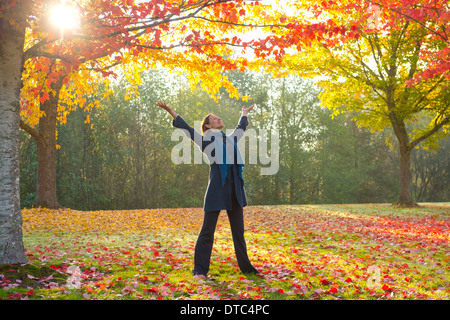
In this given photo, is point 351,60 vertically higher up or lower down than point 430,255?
higher up

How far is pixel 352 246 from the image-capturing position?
7.05m

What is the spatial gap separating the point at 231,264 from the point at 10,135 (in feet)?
11.0

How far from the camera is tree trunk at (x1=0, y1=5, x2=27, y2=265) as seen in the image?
15.0 ft

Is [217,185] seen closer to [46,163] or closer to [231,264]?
[231,264]

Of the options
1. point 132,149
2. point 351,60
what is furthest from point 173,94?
point 351,60

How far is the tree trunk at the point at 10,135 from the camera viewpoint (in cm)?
457

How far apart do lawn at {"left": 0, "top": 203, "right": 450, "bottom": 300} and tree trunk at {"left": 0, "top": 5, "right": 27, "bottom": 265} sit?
33cm

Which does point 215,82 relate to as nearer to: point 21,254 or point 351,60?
point 21,254

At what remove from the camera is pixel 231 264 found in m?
5.46

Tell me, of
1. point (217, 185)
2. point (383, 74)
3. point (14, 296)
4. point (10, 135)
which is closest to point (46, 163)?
point (10, 135)

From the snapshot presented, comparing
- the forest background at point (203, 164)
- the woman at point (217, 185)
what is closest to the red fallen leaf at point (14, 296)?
the woman at point (217, 185)

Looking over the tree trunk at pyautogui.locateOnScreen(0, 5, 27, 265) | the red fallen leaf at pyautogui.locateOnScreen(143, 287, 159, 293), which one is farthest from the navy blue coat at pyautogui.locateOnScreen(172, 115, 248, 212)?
the tree trunk at pyautogui.locateOnScreen(0, 5, 27, 265)

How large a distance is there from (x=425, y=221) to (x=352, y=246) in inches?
208

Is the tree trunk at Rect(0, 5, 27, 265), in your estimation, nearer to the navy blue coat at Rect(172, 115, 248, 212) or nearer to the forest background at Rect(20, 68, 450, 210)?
the navy blue coat at Rect(172, 115, 248, 212)
